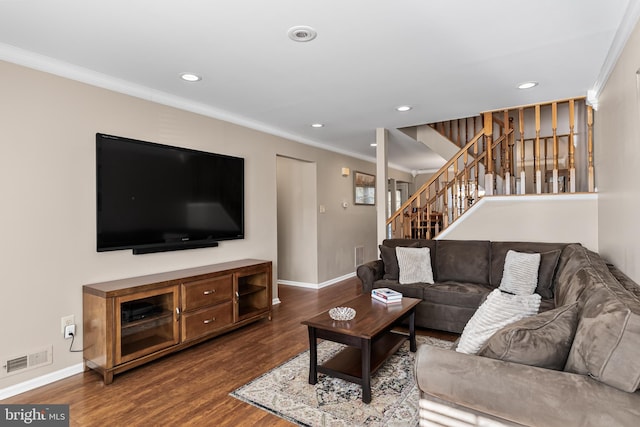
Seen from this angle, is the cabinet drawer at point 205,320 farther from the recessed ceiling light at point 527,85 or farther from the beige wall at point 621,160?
the recessed ceiling light at point 527,85

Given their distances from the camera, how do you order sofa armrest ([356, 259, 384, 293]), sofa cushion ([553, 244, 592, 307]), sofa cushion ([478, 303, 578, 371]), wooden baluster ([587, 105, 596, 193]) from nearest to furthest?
sofa cushion ([478, 303, 578, 371])
sofa cushion ([553, 244, 592, 307])
wooden baluster ([587, 105, 596, 193])
sofa armrest ([356, 259, 384, 293])

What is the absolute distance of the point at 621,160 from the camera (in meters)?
2.52

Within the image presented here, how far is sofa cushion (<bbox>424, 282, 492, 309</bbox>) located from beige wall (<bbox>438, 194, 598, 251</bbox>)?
805 millimetres

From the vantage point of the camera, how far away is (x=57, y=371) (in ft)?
8.59

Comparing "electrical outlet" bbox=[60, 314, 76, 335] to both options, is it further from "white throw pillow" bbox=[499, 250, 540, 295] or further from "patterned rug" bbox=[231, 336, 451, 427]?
"white throw pillow" bbox=[499, 250, 540, 295]

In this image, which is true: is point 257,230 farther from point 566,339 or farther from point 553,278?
point 566,339

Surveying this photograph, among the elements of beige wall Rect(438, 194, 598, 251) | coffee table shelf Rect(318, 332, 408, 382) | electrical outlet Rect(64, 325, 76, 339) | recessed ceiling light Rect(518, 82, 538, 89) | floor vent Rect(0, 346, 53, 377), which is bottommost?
coffee table shelf Rect(318, 332, 408, 382)

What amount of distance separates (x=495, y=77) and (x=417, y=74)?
28.0 inches

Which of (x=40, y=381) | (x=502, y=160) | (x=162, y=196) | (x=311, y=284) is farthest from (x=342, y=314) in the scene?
(x=502, y=160)

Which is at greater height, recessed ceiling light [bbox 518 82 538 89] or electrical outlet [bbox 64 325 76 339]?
recessed ceiling light [bbox 518 82 538 89]

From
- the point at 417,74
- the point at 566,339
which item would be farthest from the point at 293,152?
the point at 566,339

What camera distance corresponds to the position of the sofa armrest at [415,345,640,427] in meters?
1.13

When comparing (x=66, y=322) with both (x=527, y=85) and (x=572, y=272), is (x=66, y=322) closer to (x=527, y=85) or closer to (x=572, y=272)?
(x=572, y=272)

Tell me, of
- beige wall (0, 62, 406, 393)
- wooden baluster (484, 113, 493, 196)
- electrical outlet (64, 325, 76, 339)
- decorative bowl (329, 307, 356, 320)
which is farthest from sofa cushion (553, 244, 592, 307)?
electrical outlet (64, 325, 76, 339)
